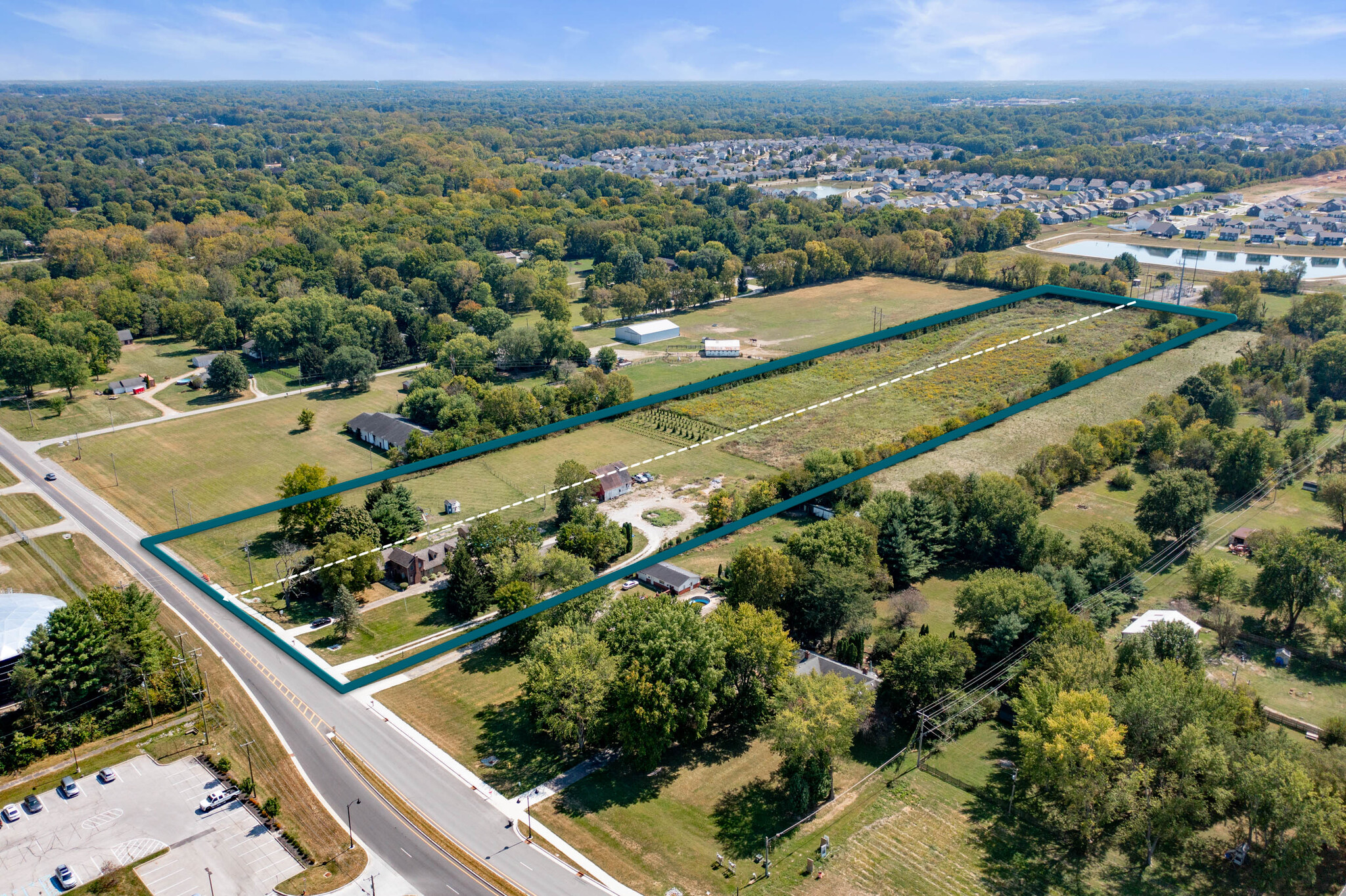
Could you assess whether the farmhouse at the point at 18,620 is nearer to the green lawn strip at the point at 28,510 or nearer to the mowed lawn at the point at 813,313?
the green lawn strip at the point at 28,510

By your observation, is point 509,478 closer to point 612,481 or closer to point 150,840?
point 612,481

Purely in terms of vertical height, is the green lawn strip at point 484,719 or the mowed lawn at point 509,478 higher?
the mowed lawn at point 509,478

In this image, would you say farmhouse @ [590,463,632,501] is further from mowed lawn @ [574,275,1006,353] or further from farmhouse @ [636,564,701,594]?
mowed lawn @ [574,275,1006,353]

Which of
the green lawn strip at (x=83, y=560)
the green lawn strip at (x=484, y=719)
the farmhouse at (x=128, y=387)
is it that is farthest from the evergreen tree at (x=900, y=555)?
the farmhouse at (x=128, y=387)

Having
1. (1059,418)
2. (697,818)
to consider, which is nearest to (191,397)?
(697,818)

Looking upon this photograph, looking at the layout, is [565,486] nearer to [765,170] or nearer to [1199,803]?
[1199,803]

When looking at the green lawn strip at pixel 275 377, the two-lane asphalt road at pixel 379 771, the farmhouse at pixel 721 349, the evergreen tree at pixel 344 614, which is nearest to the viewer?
the two-lane asphalt road at pixel 379 771
